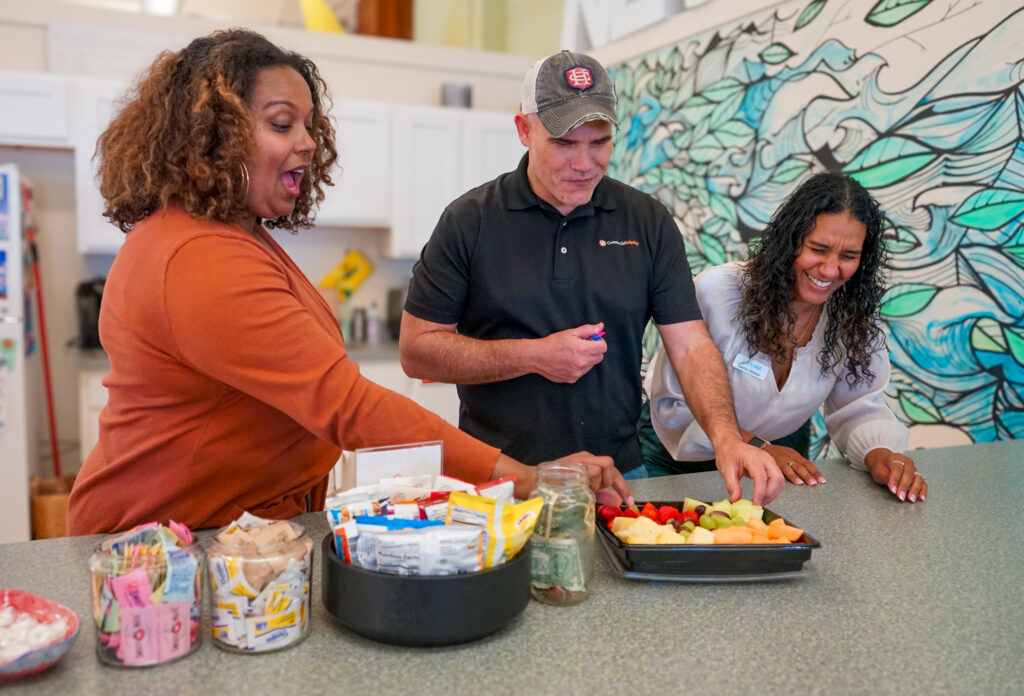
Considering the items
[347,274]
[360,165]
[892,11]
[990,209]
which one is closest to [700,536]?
[990,209]

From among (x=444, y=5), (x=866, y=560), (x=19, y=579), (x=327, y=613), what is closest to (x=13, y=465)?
(x=19, y=579)

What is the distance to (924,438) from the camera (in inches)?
99.9

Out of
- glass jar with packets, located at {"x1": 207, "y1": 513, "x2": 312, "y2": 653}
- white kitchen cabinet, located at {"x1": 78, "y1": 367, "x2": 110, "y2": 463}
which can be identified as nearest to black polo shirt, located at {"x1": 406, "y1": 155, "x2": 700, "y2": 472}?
glass jar with packets, located at {"x1": 207, "y1": 513, "x2": 312, "y2": 653}

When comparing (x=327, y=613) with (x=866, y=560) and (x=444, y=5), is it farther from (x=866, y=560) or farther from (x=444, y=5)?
(x=444, y=5)

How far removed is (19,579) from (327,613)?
0.45 metres

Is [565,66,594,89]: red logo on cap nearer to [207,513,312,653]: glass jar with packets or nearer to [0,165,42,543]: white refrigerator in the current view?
[207,513,312,653]: glass jar with packets

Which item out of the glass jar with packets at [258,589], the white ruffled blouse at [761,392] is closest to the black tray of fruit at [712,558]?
the glass jar with packets at [258,589]

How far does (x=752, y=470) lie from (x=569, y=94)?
86 cm

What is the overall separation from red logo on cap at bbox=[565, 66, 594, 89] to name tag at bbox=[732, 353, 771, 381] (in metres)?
0.76

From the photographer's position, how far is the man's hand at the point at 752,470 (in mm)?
1398

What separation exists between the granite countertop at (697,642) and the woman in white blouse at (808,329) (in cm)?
→ 60

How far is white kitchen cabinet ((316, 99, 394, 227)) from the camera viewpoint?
4371 millimetres

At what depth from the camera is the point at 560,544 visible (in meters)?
1.10

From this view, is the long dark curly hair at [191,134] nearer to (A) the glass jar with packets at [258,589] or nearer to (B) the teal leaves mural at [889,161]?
(A) the glass jar with packets at [258,589]
